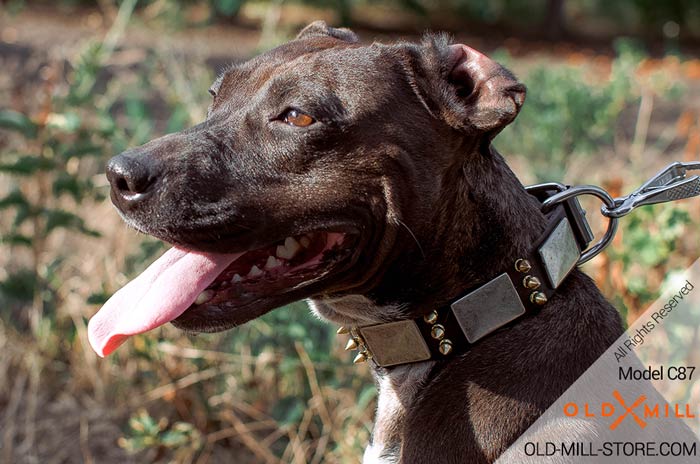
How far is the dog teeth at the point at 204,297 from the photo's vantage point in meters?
2.53

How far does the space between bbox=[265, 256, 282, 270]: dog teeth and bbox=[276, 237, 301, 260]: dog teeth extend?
0.6 inches

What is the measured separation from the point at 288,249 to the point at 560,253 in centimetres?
76

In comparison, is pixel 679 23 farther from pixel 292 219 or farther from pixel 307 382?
pixel 292 219

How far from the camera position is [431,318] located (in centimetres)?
256

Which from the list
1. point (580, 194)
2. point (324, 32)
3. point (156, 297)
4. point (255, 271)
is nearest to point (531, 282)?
point (580, 194)

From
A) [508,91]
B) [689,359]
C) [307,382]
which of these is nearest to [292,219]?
[508,91]

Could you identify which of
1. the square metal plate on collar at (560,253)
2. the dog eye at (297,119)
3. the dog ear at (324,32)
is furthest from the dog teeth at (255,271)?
the dog ear at (324,32)

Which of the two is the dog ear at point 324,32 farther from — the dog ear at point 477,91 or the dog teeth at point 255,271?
the dog teeth at point 255,271

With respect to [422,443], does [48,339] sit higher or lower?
lower

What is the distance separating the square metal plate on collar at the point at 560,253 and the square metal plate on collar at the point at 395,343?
40cm

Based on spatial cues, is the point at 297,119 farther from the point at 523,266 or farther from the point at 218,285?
the point at 523,266

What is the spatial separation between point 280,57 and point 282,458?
186 centimetres

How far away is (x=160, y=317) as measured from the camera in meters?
2.49

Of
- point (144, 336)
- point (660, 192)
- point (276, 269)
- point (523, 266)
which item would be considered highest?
point (660, 192)
